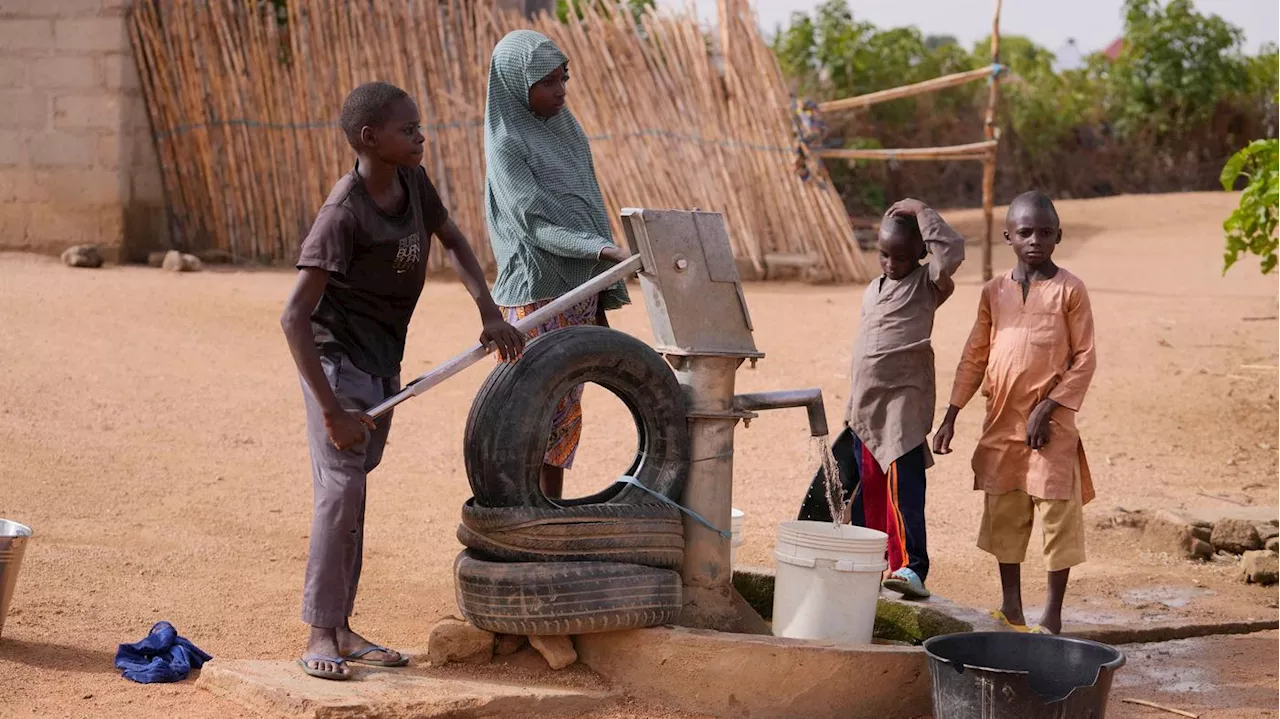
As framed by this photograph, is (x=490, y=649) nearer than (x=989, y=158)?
Yes

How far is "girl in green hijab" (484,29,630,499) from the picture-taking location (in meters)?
4.37

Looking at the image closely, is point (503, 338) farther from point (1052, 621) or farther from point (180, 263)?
point (180, 263)

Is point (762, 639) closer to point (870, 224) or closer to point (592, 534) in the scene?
point (592, 534)

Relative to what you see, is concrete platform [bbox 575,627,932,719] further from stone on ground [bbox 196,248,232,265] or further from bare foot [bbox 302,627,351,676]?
stone on ground [bbox 196,248,232,265]

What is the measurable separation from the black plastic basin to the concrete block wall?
9.15 m

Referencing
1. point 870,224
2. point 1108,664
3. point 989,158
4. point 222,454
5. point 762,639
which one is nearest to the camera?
point 1108,664

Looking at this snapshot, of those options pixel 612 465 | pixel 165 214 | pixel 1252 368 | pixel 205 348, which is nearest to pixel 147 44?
pixel 165 214

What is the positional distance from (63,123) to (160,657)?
27.0 feet

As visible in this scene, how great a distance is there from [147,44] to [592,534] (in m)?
9.00

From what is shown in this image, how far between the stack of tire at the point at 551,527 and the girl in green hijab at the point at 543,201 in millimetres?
558

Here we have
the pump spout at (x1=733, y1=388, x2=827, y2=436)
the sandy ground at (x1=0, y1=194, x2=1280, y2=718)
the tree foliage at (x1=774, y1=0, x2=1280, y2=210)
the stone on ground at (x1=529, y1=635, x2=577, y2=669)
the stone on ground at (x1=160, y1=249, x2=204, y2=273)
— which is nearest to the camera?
the stone on ground at (x1=529, y1=635, x2=577, y2=669)

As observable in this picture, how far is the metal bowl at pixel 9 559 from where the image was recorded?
3.94 metres

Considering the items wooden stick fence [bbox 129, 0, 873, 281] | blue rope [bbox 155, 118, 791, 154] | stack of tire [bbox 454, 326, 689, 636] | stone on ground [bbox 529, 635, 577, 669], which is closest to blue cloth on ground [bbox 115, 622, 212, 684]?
stack of tire [bbox 454, 326, 689, 636]

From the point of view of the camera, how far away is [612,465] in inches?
273
